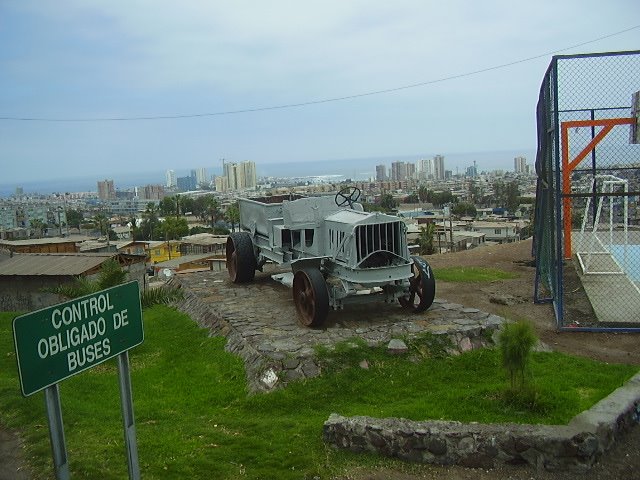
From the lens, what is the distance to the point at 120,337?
3.48 metres

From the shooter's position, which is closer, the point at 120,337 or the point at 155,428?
the point at 120,337

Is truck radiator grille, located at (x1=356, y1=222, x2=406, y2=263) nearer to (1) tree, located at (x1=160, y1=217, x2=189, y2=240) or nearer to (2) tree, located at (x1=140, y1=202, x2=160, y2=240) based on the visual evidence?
(1) tree, located at (x1=160, y1=217, x2=189, y2=240)

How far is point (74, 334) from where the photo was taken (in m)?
3.18

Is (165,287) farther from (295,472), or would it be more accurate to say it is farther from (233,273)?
(295,472)

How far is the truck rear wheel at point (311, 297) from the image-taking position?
8.20m

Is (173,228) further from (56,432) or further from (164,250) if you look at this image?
(56,432)

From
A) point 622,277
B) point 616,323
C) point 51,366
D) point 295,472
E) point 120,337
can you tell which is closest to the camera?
point 51,366

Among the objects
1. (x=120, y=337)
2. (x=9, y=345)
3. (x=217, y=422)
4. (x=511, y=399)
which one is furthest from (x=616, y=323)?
(x=9, y=345)

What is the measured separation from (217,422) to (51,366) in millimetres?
3085

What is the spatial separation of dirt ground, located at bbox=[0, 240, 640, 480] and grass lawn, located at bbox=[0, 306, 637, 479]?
0.24 m

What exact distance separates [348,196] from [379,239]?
1837mm

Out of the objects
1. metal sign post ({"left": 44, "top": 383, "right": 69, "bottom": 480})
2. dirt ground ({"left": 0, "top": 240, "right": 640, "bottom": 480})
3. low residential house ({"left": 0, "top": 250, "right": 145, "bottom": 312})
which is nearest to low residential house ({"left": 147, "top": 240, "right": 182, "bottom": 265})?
low residential house ({"left": 0, "top": 250, "right": 145, "bottom": 312})

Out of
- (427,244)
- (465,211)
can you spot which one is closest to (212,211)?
(465,211)

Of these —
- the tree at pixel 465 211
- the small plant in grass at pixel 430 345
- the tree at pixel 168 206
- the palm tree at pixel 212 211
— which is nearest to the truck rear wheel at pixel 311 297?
the small plant in grass at pixel 430 345
